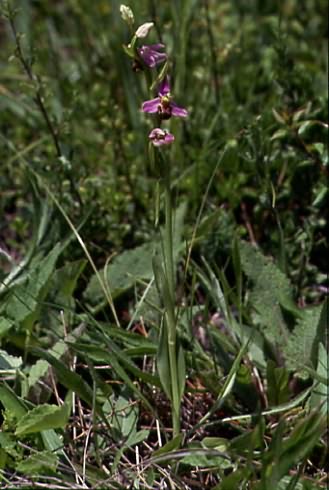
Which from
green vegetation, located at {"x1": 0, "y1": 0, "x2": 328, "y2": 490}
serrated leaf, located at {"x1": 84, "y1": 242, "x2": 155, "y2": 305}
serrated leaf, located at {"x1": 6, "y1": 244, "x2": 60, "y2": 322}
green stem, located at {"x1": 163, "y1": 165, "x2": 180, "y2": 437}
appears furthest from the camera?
serrated leaf, located at {"x1": 84, "y1": 242, "x2": 155, "y2": 305}

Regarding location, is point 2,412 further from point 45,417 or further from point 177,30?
point 177,30

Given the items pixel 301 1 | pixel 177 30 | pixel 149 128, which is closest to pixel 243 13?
pixel 301 1

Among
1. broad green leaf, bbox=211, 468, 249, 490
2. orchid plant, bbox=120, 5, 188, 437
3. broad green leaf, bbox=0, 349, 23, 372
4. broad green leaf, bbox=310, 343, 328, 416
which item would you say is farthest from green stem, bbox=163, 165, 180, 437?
broad green leaf, bbox=0, 349, 23, 372

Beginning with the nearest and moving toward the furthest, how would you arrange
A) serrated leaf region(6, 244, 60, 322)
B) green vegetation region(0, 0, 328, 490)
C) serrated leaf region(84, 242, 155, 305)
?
green vegetation region(0, 0, 328, 490)
serrated leaf region(6, 244, 60, 322)
serrated leaf region(84, 242, 155, 305)

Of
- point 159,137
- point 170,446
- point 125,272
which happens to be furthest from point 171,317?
point 125,272

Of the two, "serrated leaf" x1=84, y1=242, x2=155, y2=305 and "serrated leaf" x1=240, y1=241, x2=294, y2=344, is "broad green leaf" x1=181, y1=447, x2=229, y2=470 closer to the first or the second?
"serrated leaf" x1=240, y1=241, x2=294, y2=344

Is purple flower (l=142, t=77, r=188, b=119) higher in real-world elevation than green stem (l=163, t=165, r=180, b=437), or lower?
higher

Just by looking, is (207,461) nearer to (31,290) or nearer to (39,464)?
(39,464)

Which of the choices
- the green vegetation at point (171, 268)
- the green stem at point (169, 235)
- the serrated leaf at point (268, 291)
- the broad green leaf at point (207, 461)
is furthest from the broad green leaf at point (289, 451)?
the serrated leaf at point (268, 291)

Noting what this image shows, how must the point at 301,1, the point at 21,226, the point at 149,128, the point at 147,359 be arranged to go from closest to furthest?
1. the point at 147,359
2. the point at 21,226
3. the point at 149,128
4. the point at 301,1
